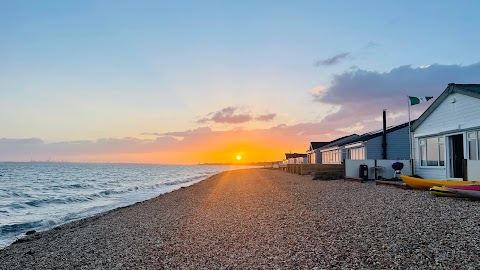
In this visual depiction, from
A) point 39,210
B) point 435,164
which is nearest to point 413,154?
point 435,164

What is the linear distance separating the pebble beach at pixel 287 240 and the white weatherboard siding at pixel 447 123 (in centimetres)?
620

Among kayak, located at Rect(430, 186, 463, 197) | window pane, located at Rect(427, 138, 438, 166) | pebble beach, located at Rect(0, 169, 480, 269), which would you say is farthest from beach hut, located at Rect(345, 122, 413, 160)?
pebble beach, located at Rect(0, 169, 480, 269)

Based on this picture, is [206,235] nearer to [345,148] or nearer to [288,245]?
[288,245]

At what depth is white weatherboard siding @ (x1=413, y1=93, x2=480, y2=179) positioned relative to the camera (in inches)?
680

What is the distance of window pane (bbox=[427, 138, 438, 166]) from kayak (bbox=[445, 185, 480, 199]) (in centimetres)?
780

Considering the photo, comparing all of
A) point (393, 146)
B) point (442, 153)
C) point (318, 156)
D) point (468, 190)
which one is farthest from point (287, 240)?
point (318, 156)

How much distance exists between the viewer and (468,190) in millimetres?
12938

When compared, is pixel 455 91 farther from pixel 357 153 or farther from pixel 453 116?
pixel 357 153

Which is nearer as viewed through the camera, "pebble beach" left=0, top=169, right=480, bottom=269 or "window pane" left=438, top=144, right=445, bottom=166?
"pebble beach" left=0, top=169, right=480, bottom=269

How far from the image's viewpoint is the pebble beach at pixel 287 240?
7.07 metres

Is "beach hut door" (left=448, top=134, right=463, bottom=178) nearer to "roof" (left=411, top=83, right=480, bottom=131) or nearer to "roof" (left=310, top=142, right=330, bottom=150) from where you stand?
"roof" (left=411, top=83, right=480, bottom=131)

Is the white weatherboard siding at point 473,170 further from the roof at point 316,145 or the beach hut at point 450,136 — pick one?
the roof at point 316,145

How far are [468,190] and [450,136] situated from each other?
726 cm

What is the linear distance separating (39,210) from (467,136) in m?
26.7
